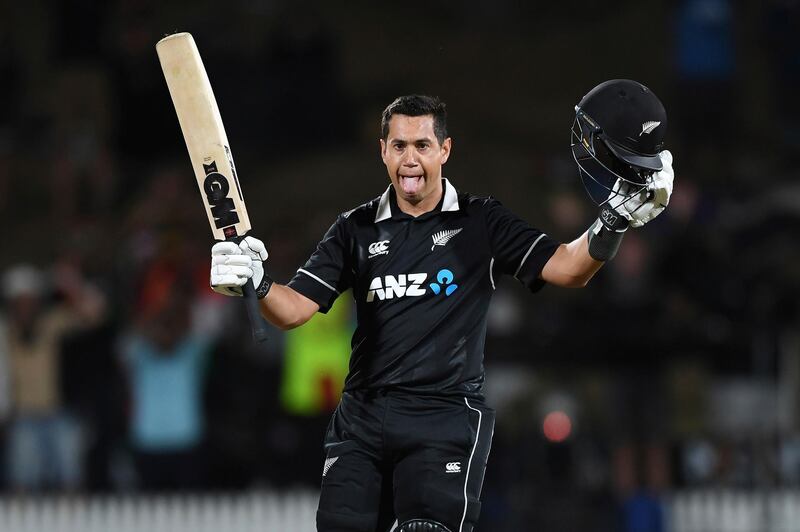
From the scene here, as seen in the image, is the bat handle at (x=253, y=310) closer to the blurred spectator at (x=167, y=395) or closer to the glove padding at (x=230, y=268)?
the glove padding at (x=230, y=268)

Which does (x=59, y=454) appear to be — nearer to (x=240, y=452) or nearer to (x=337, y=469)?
(x=240, y=452)

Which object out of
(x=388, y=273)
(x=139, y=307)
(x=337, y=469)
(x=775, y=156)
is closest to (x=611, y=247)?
(x=388, y=273)

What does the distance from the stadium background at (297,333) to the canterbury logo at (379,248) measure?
4.46m

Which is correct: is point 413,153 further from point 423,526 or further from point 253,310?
point 423,526

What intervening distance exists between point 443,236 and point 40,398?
5475mm

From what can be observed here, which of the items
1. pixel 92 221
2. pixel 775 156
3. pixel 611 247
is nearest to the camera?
pixel 611 247

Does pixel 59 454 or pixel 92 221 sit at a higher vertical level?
pixel 92 221

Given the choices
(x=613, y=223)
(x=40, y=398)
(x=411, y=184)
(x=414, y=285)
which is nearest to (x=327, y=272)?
(x=414, y=285)

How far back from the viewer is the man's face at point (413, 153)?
4938 millimetres

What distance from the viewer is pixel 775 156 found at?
12.8m

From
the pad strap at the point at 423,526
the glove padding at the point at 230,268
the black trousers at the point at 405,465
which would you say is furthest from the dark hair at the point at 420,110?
the pad strap at the point at 423,526

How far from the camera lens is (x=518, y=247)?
16.2 ft

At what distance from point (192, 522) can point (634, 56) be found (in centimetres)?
659

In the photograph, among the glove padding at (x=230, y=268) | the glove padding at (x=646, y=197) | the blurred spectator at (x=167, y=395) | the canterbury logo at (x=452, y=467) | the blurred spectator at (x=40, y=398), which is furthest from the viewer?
the blurred spectator at (x=40, y=398)
